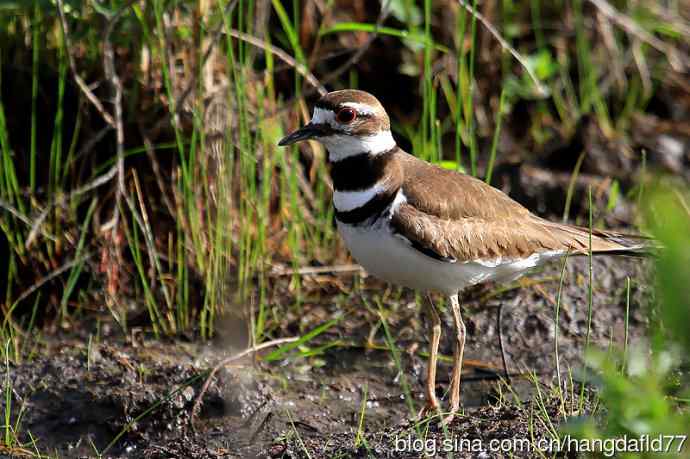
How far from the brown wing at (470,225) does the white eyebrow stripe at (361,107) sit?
25 cm

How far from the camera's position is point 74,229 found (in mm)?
4613

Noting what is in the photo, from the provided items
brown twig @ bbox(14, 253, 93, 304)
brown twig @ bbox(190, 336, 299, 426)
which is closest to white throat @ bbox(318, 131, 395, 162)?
brown twig @ bbox(190, 336, 299, 426)

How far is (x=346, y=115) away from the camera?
368 centimetres

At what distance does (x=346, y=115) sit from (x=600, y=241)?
49.0 inches

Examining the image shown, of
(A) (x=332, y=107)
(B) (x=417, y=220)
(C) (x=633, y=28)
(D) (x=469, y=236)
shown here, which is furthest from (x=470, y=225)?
(C) (x=633, y=28)

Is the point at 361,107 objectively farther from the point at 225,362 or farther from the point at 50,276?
the point at 50,276

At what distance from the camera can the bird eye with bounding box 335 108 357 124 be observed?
3.67 metres

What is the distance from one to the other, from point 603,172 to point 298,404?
277 cm

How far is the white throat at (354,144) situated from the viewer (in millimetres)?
3715

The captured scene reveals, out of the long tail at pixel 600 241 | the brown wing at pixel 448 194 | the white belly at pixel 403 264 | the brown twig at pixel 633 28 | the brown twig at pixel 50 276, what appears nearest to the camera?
the white belly at pixel 403 264

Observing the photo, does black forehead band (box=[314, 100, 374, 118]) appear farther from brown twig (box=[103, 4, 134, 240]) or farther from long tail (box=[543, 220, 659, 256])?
brown twig (box=[103, 4, 134, 240])

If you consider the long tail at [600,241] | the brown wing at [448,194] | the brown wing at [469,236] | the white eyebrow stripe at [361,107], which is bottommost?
the long tail at [600,241]

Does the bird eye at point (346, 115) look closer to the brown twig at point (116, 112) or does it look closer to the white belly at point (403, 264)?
the white belly at point (403, 264)

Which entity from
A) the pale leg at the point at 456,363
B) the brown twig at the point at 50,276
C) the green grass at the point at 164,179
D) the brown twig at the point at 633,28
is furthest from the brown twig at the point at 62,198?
the brown twig at the point at 633,28
